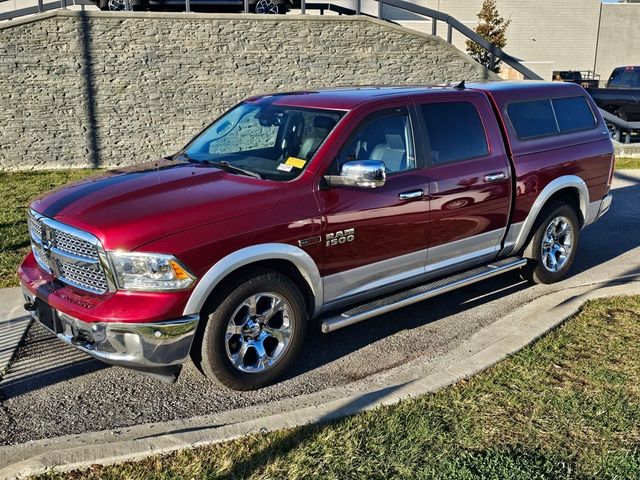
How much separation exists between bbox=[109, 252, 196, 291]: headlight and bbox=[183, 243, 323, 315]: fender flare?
103 mm

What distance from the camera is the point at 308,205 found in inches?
164

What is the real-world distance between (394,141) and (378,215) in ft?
2.17

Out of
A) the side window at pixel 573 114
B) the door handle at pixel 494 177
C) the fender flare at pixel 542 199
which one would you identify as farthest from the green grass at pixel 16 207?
the side window at pixel 573 114

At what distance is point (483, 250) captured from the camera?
5492 millimetres

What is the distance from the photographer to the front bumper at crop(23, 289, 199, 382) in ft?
11.9

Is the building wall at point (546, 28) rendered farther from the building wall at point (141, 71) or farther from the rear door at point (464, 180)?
the rear door at point (464, 180)

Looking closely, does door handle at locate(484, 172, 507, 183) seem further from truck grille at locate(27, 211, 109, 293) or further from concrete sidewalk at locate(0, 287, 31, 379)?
concrete sidewalk at locate(0, 287, 31, 379)

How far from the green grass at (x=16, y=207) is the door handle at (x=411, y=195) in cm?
381

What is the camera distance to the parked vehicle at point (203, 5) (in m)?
14.4

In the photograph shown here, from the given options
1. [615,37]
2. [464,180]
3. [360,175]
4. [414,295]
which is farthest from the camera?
[615,37]

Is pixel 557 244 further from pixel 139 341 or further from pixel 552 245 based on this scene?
pixel 139 341

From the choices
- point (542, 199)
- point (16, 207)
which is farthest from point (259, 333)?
point (16, 207)

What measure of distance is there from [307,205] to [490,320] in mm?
2135

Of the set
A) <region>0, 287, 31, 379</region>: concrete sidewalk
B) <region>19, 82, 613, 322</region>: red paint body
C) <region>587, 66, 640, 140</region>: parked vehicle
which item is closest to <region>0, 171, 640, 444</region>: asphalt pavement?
<region>0, 287, 31, 379</region>: concrete sidewalk
